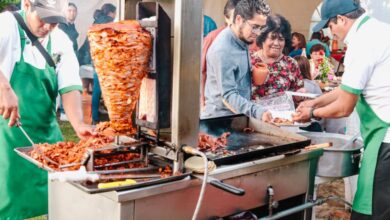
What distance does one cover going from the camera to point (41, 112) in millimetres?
2832

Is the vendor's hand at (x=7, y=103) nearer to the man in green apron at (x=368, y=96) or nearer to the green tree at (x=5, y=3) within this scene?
the man in green apron at (x=368, y=96)

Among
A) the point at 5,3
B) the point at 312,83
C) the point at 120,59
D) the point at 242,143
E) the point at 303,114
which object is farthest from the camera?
the point at 5,3

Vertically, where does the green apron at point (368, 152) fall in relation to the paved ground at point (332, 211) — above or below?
above

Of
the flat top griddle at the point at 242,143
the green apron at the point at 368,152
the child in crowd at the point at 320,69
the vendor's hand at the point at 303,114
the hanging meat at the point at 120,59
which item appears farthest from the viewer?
the child in crowd at the point at 320,69

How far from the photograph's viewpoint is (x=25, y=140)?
9.08 ft

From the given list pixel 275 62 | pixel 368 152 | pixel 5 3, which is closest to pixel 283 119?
pixel 368 152

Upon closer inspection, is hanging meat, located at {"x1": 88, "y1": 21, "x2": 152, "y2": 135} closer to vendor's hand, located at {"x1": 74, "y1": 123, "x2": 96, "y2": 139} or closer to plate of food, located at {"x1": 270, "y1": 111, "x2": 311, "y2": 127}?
vendor's hand, located at {"x1": 74, "y1": 123, "x2": 96, "y2": 139}

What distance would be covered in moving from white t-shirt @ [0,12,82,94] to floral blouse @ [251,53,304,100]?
175 cm

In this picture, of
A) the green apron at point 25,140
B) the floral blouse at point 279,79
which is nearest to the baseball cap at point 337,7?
the floral blouse at point 279,79

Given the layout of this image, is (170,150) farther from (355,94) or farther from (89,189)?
(355,94)

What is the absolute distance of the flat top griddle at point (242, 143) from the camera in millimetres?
2170

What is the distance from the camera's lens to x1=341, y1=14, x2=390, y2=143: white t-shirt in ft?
8.54

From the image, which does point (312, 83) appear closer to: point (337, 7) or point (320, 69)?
point (320, 69)

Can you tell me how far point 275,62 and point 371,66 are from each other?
1794 millimetres
